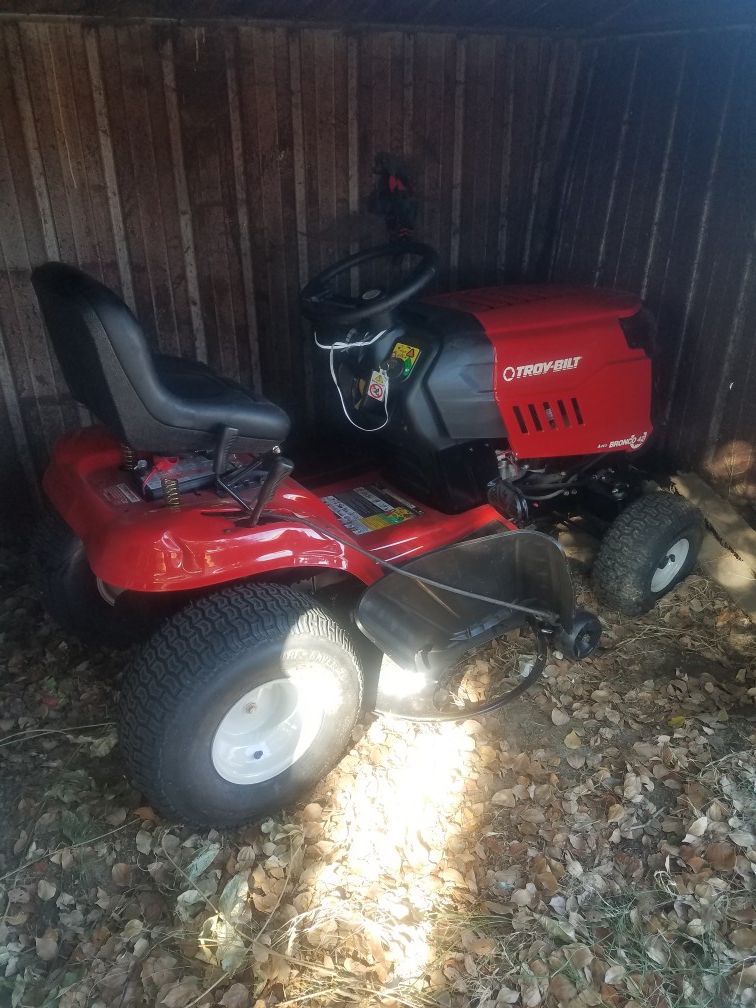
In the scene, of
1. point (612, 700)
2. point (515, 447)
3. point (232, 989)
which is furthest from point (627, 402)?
point (232, 989)

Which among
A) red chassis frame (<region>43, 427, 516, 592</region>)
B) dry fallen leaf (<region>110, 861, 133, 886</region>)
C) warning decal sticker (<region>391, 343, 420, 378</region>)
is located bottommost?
dry fallen leaf (<region>110, 861, 133, 886</region>)

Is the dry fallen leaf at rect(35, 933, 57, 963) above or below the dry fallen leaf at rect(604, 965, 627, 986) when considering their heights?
below

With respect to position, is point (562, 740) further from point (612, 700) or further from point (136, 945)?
point (136, 945)

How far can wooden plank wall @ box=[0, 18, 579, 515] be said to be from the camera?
292cm

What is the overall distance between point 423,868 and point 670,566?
1.67 m

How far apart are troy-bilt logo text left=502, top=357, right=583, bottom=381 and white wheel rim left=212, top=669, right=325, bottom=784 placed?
4.08 ft

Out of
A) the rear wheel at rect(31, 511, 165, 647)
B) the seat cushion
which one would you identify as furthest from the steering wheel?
the rear wheel at rect(31, 511, 165, 647)

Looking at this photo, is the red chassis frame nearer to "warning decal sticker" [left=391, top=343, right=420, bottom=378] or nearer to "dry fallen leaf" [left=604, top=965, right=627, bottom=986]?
"warning decal sticker" [left=391, top=343, right=420, bottom=378]

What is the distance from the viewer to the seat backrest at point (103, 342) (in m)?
1.78

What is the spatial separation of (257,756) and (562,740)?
1.03 meters

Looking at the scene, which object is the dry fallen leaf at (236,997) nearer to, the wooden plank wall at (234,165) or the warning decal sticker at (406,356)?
the warning decal sticker at (406,356)

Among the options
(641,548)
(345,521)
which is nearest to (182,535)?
(345,521)

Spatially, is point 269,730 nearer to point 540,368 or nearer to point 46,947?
point 46,947

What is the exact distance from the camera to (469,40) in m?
3.47
